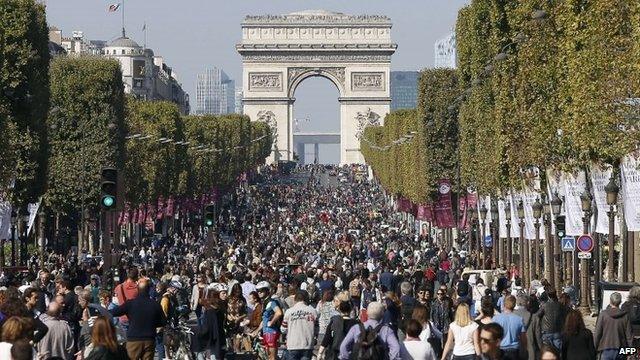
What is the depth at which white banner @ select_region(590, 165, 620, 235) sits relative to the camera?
43.2m

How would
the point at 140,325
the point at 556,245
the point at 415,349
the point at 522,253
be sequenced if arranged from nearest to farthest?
1. the point at 415,349
2. the point at 140,325
3. the point at 556,245
4. the point at 522,253

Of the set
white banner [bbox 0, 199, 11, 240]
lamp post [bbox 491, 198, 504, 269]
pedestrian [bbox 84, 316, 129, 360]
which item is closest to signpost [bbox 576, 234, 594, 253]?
white banner [bbox 0, 199, 11, 240]

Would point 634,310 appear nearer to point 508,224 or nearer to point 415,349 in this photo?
point 415,349

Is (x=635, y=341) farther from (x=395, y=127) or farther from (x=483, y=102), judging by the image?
(x=395, y=127)

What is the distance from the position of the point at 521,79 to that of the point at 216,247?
128 ft

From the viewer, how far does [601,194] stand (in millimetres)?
43188

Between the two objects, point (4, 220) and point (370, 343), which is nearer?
point (370, 343)

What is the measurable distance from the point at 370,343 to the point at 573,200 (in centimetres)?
2330

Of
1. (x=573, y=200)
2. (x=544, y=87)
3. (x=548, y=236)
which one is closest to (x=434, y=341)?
(x=573, y=200)

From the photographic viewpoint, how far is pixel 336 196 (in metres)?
153

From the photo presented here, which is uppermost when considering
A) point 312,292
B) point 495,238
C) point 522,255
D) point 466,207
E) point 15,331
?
point 466,207

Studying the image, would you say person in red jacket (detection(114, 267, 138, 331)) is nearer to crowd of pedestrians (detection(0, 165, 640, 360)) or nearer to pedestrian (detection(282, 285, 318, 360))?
crowd of pedestrians (detection(0, 165, 640, 360))

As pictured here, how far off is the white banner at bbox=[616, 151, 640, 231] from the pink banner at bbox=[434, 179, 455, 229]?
42147 mm

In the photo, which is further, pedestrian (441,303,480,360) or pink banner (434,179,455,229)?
pink banner (434,179,455,229)
